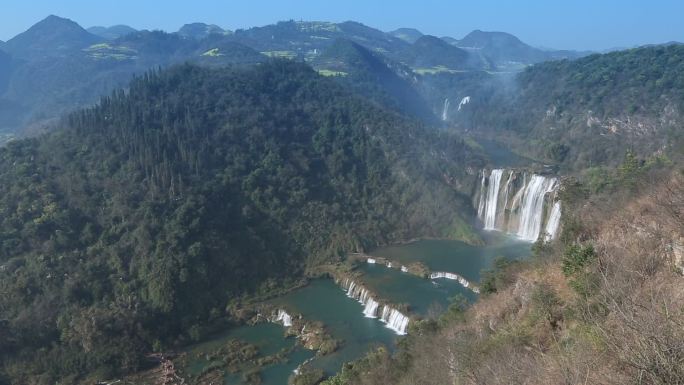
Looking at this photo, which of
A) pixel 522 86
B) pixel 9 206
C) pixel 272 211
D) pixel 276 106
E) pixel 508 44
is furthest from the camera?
pixel 508 44

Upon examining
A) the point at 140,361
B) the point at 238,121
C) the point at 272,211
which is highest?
the point at 238,121

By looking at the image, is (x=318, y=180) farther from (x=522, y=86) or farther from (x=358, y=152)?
(x=522, y=86)

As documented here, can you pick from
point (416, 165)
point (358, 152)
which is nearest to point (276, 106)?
point (358, 152)

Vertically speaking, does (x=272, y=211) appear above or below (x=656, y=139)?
below

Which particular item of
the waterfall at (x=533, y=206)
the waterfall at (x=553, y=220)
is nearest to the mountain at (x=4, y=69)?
the waterfall at (x=533, y=206)

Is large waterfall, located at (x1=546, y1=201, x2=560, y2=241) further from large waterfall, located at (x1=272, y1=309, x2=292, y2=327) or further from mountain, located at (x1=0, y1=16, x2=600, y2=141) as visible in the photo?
mountain, located at (x1=0, y1=16, x2=600, y2=141)

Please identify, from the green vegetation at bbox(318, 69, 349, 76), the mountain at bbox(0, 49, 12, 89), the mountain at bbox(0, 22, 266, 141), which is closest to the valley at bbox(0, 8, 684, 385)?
the green vegetation at bbox(318, 69, 349, 76)

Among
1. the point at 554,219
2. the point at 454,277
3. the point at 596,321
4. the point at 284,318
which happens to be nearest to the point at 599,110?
the point at 554,219
